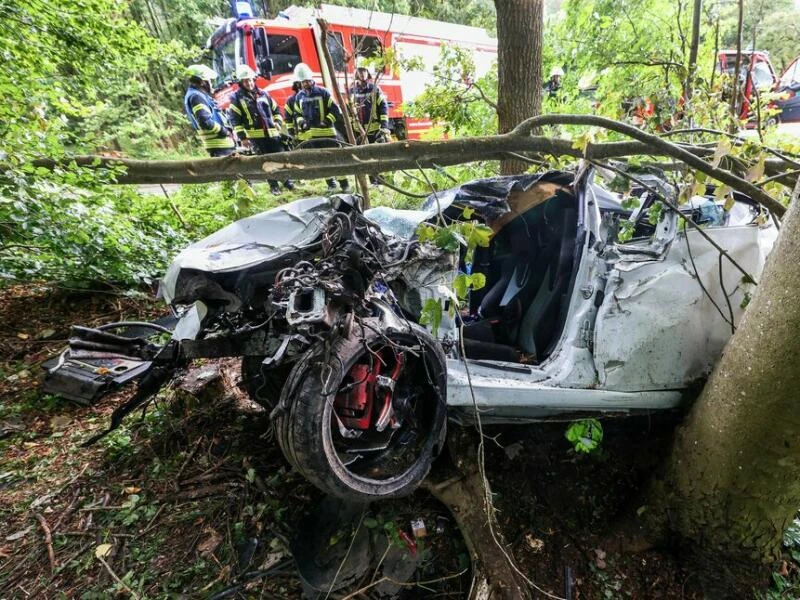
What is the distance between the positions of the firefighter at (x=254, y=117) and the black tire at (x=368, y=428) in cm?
511

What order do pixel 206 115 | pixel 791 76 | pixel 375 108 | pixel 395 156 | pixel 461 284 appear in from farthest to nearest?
pixel 791 76 < pixel 375 108 < pixel 206 115 < pixel 395 156 < pixel 461 284

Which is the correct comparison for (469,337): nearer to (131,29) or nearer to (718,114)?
(718,114)

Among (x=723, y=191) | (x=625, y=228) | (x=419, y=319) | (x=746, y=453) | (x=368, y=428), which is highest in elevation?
(x=723, y=191)

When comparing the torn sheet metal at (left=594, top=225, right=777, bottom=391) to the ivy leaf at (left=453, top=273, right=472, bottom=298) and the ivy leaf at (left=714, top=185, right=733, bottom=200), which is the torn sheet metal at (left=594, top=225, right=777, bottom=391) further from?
the ivy leaf at (left=453, top=273, right=472, bottom=298)

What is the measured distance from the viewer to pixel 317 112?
607 cm

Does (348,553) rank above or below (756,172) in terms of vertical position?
below

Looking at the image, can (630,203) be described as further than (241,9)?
No

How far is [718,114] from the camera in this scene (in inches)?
141

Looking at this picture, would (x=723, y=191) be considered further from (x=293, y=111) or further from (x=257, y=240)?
(x=293, y=111)

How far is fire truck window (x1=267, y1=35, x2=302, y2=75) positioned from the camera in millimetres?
7508

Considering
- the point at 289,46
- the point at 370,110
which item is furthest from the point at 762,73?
the point at 289,46

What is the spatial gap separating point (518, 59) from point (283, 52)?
554 centimetres

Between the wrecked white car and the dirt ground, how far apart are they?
38 cm

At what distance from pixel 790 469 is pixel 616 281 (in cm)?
101
